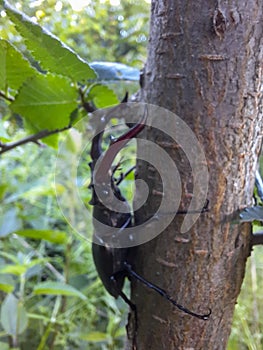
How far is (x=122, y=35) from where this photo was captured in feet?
4.08

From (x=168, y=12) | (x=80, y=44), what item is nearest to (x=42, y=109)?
(x=168, y=12)

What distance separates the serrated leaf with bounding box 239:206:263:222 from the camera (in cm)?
38

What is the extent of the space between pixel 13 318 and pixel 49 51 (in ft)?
1.79

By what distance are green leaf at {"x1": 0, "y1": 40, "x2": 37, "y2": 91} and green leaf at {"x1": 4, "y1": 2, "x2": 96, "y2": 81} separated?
0.03 metres

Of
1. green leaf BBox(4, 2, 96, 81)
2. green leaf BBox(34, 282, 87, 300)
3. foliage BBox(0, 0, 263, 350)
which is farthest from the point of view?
green leaf BBox(34, 282, 87, 300)

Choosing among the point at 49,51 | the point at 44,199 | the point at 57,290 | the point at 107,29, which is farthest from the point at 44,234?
the point at 107,29

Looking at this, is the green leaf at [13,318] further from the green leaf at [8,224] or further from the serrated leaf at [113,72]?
the serrated leaf at [113,72]

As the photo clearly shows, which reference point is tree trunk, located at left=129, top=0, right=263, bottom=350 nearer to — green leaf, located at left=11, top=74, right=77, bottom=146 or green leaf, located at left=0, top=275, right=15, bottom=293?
green leaf, located at left=11, top=74, right=77, bottom=146

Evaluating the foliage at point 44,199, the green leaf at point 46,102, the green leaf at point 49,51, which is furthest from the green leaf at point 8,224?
the green leaf at point 49,51

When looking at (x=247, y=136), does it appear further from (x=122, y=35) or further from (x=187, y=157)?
(x=122, y=35)

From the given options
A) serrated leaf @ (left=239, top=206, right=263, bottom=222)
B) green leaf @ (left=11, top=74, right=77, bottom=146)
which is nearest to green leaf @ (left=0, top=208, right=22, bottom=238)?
green leaf @ (left=11, top=74, right=77, bottom=146)

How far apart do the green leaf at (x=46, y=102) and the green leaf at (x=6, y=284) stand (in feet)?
1.04

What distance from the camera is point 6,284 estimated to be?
742 mm

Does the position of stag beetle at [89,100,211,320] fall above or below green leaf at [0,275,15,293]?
above
